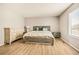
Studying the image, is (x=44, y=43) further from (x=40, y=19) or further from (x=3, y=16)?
(x=3, y=16)

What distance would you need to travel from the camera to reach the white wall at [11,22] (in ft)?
15.6

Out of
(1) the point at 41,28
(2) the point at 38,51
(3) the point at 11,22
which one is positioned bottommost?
(2) the point at 38,51

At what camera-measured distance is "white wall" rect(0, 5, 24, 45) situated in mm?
4750

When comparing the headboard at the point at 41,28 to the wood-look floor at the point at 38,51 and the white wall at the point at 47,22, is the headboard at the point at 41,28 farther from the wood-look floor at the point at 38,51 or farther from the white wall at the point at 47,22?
the wood-look floor at the point at 38,51

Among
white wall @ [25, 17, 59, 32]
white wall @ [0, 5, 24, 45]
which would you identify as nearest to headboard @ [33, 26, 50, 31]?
white wall @ [25, 17, 59, 32]

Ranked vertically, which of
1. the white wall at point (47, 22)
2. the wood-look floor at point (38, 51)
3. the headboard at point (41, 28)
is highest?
the white wall at point (47, 22)

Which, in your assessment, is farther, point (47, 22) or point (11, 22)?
point (47, 22)

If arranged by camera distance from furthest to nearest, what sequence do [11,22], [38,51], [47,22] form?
[47,22] < [11,22] < [38,51]

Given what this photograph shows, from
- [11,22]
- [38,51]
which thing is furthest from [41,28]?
[38,51]

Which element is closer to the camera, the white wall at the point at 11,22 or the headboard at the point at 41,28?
the white wall at the point at 11,22

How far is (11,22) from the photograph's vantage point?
5473 millimetres

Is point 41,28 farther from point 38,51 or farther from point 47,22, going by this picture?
point 38,51

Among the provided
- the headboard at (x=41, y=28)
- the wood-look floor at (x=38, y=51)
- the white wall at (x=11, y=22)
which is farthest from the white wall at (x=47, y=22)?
the wood-look floor at (x=38, y=51)
